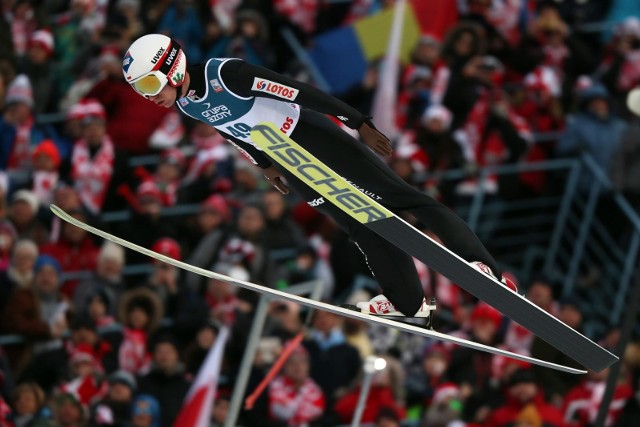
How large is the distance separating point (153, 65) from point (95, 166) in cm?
425

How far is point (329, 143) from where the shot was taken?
316 inches

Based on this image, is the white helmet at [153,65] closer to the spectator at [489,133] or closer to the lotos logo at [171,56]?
the lotos logo at [171,56]

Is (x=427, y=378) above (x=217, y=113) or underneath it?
above

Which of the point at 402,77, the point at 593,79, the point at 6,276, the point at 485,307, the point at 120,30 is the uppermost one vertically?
the point at 593,79

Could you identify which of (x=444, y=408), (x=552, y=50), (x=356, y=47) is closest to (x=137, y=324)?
(x=444, y=408)

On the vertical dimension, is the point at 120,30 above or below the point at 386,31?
below

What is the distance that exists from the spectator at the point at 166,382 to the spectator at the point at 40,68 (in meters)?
2.81

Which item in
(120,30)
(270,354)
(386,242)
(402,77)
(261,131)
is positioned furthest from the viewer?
(402,77)

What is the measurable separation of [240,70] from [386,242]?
3.96ft

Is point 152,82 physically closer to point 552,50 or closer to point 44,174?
point 44,174

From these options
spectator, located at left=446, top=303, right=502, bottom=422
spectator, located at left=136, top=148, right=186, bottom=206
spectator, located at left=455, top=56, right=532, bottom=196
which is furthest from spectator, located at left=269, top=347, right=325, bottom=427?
spectator, located at left=455, top=56, right=532, bottom=196

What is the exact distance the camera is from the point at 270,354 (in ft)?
35.2

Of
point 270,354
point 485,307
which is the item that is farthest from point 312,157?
point 485,307

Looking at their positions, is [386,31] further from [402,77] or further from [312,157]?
[312,157]
